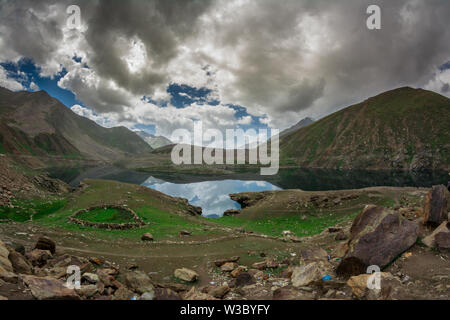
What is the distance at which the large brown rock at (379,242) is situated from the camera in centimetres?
991

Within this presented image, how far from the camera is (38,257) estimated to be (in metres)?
11.8

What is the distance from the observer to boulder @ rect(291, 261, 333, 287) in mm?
9584

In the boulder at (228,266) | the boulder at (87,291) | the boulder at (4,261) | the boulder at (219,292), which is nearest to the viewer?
the boulder at (87,291)

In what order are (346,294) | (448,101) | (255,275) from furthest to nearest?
1. (448,101)
2. (255,275)
3. (346,294)

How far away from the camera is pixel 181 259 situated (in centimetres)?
1675

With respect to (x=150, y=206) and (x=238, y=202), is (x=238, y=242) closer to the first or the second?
(x=150, y=206)

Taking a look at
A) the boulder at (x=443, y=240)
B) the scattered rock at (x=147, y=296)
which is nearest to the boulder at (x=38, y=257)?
the scattered rock at (x=147, y=296)

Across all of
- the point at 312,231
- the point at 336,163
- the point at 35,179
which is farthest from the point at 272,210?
the point at 336,163

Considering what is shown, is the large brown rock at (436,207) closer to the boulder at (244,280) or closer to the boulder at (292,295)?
the boulder at (292,295)

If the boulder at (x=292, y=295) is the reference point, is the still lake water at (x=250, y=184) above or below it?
below

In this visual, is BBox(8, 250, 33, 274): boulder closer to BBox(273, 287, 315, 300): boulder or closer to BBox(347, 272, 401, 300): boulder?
BBox(273, 287, 315, 300): boulder

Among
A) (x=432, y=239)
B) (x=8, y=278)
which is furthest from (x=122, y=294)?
(x=432, y=239)

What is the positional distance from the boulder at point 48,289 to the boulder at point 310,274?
911cm
